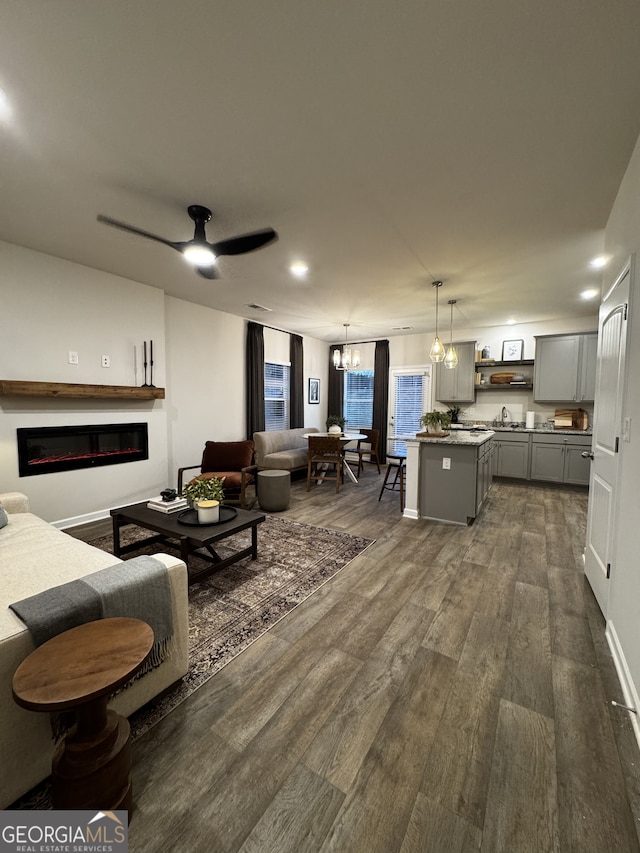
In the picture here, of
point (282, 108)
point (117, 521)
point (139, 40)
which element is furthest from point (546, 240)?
point (117, 521)

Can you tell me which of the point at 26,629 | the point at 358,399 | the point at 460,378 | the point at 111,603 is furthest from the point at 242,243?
the point at 358,399

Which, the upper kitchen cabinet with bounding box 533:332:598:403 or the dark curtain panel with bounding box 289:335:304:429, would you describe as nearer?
the upper kitchen cabinet with bounding box 533:332:598:403

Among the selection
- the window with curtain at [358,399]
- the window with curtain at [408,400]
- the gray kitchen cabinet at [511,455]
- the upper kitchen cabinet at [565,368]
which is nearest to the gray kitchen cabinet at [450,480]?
the gray kitchen cabinet at [511,455]

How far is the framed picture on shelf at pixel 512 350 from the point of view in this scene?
617cm

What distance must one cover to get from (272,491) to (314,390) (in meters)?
3.97

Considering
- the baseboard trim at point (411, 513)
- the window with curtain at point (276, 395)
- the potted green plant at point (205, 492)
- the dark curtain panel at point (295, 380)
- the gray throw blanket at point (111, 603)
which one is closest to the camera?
the gray throw blanket at point (111, 603)

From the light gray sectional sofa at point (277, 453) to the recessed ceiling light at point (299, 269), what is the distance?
283cm

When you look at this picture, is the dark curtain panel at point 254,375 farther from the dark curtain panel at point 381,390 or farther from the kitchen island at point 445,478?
the kitchen island at point 445,478

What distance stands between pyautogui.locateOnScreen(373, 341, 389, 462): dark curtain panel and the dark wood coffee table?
16.2ft

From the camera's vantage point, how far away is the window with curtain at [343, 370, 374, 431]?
7.93m

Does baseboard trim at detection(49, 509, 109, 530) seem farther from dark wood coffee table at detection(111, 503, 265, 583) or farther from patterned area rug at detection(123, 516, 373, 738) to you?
dark wood coffee table at detection(111, 503, 265, 583)

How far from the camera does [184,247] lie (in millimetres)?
2375

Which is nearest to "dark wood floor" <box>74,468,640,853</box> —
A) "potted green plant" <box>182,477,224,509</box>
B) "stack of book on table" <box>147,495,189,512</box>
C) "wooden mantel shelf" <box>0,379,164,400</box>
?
"potted green plant" <box>182,477,224,509</box>

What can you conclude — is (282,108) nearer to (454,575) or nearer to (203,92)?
(203,92)
